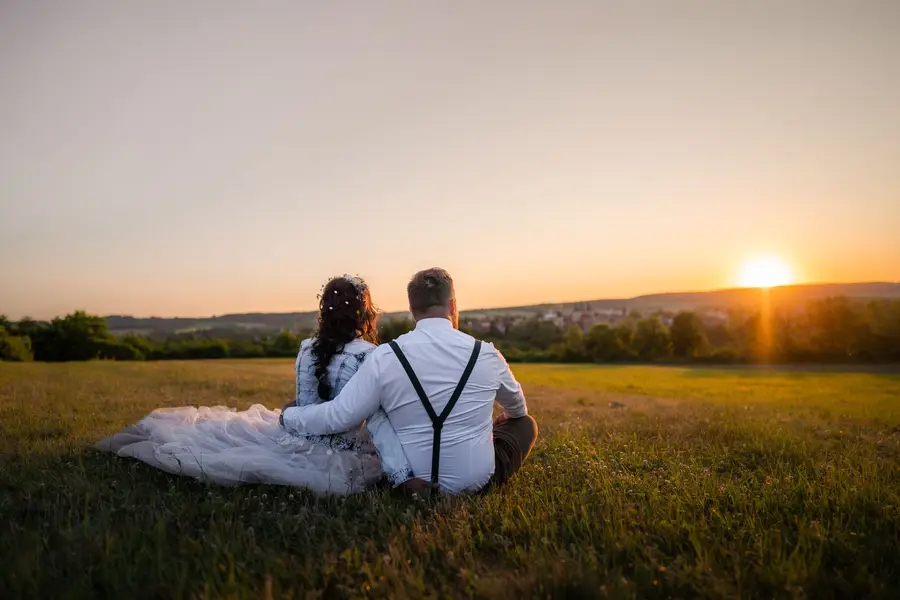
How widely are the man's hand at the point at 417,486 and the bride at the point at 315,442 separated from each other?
7 centimetres

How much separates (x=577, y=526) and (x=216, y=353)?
69.3 meters

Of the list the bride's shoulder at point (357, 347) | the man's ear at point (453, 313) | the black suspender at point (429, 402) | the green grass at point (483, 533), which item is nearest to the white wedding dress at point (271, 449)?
the bride's shoulder at point (357, 347)

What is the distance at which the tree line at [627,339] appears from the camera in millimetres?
45656

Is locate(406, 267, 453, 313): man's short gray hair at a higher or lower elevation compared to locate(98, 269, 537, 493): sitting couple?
higher

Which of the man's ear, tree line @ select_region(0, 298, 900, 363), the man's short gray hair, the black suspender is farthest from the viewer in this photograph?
tree line @ select_region(0, 298, 900, 363)

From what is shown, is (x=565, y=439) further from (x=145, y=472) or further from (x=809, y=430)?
(x=145, y=472)

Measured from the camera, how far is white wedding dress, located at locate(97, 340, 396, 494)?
5285 mm

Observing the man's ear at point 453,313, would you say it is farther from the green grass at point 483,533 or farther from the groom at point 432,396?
the green grass at point 483,533

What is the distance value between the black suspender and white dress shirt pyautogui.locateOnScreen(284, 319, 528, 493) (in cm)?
4

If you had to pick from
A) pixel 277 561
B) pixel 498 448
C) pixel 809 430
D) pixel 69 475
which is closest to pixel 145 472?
pixel 69 475

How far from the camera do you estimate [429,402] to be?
15.5 feet

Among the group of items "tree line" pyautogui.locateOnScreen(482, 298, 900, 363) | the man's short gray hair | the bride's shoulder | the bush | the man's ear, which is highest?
the man's short gray hair

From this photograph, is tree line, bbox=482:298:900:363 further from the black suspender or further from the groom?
the black suspender

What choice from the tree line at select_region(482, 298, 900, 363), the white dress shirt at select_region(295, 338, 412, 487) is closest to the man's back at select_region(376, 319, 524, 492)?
the white dress shirt at select_region(295, 338, 412, 487)
